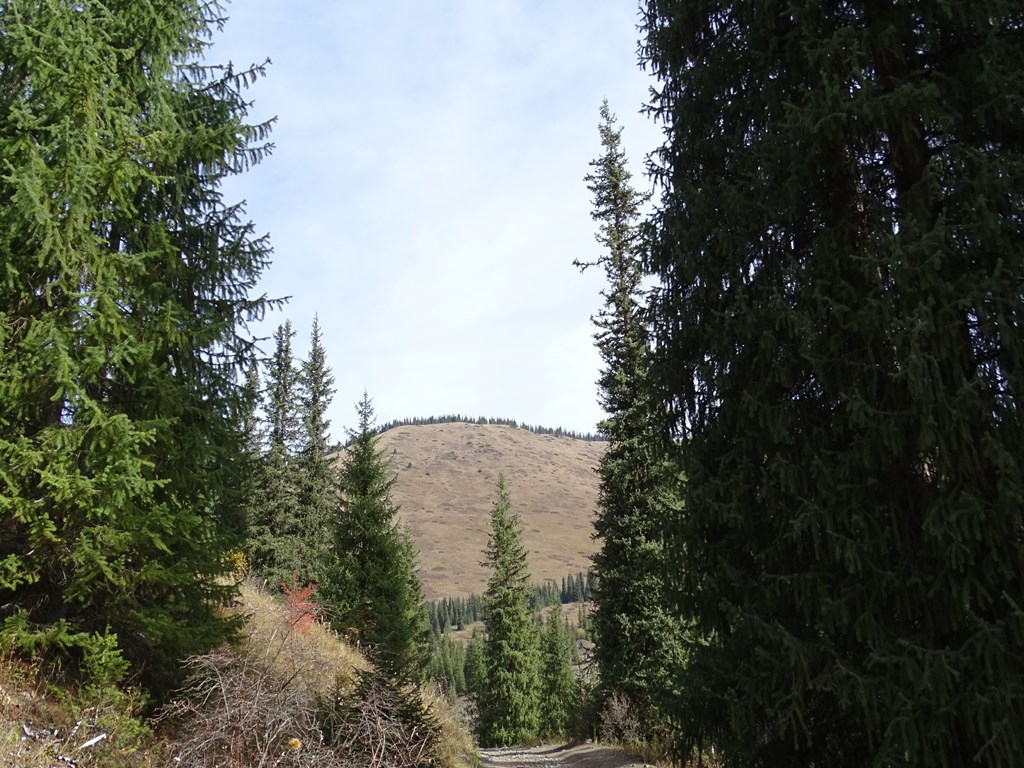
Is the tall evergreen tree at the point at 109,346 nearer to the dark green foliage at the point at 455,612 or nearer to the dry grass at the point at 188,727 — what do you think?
the dry grass at the point at 188,727

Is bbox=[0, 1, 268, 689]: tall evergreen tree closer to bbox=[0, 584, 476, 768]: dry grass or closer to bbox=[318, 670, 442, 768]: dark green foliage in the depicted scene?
bbox=[0, 584, 476, 768]: dry grass

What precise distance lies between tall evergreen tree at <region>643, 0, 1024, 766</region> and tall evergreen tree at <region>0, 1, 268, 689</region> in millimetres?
5684

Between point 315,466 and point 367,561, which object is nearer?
point 367,561

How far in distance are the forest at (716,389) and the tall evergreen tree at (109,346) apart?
1.9 inches

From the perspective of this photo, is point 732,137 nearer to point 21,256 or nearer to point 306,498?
point 21,256

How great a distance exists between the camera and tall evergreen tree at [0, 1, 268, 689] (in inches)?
273

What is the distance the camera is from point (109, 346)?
25.0ft

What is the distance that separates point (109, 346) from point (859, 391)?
7.63 metres

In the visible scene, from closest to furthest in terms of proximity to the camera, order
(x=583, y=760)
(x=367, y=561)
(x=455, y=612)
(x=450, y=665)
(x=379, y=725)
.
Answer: (x=379, y=725)
(x=583, y=760)
(x=367, y=561)
(x=450, y=665)
(x=455, y=612)

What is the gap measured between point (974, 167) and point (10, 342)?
362 inches

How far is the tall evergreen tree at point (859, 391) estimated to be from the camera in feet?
15.4

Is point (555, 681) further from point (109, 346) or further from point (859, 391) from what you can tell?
point (859, 391)

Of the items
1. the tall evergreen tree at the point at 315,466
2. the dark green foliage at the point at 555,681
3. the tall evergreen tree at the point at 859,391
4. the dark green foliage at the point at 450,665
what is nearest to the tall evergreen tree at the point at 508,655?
A: the dark green foliage at the point at 555,681

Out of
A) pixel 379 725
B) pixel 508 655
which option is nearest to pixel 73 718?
pixel 379 725
